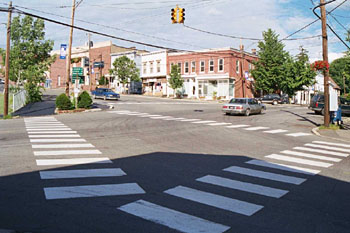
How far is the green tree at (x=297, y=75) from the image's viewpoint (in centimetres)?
5112

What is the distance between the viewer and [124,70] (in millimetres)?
58500

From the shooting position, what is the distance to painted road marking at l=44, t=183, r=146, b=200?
20.8ft

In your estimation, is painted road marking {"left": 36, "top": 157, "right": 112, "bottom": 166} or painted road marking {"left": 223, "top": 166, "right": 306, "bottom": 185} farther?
painted road marking {"left": 36, "top": 157, "right": 112, "bottom": 166}

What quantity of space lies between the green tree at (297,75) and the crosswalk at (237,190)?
140 feet

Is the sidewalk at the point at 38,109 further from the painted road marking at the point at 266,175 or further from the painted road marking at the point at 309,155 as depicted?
the painted road marking at the point at 266,175

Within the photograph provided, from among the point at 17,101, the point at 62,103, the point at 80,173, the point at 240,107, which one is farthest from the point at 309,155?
the point at 17,101

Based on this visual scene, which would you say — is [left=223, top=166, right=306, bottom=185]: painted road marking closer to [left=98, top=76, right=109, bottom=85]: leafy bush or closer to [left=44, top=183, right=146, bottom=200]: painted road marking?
[left=44, top=183, right=146, bottom=200]: painted road marking

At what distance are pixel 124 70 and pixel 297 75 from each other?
2853cm

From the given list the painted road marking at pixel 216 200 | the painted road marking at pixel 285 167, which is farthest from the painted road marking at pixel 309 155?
the painted road marking at pixel 216 200

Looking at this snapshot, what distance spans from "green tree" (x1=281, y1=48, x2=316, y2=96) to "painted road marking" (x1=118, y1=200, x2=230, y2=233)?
162 ft

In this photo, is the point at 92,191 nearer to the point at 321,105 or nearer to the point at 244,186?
the point at 244,186

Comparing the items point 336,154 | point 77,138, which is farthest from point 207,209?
point 77,138

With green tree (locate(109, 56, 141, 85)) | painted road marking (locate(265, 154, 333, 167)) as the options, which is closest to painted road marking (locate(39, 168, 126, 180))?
painted road marking (locate(265, 154, 333, 167))

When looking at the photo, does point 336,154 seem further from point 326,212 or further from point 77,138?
point 77,138
